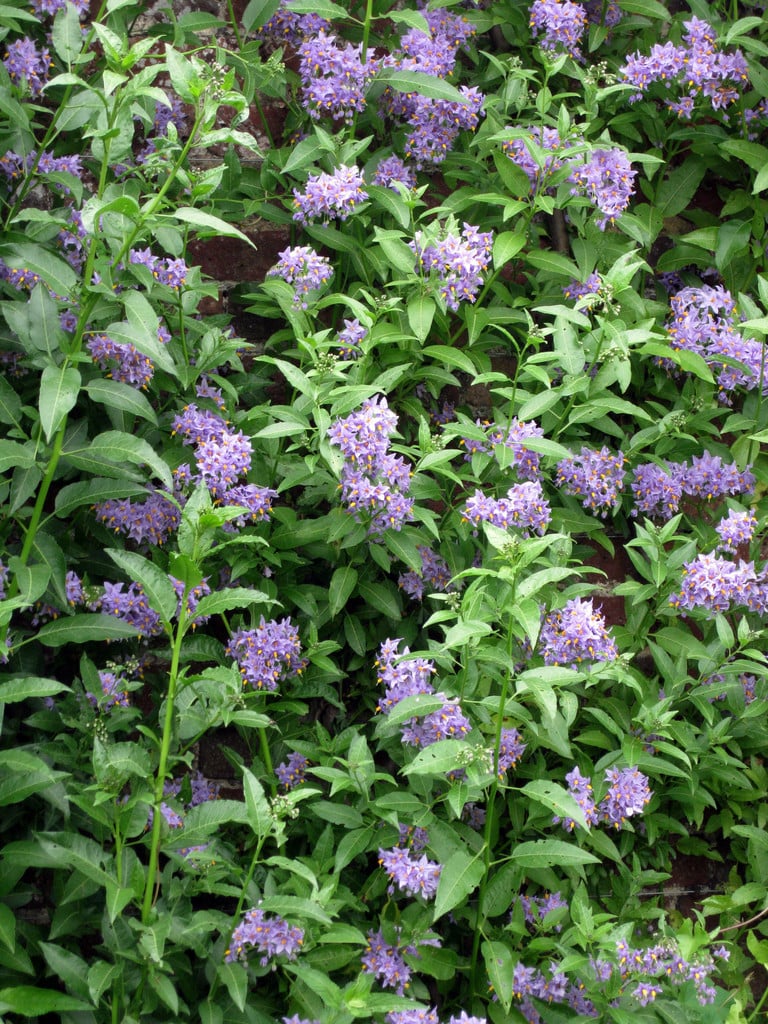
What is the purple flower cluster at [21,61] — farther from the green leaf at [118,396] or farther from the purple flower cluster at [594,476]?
the purple flower cluster at [594,476]

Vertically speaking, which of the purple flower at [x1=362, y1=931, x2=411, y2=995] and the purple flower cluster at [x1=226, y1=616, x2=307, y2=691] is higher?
the purple flower cluster at [x1=226, y1=616, x2=307, y2=691]

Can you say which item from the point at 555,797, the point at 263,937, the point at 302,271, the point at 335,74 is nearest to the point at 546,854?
the point at 555,797

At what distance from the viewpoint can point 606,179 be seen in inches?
112

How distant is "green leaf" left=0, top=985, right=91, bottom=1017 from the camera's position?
6.11 feet

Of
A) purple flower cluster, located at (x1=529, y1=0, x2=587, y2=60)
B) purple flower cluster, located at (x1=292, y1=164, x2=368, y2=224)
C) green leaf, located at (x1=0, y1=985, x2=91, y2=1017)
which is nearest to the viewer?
green leaf, located at (x1=0, y1=985, x2=91, y2=1017)

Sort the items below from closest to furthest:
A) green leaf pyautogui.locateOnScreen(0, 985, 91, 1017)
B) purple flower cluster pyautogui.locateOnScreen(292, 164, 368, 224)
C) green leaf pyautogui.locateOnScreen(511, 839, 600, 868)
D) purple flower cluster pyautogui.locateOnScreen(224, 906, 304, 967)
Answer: green leaf pyautogui.locateOnScreen(0, 985, 91, 1017) < purple flower cluster pyautogui.locateOnScreen(224, 906, 304, 967) < green leaf pyautogui.locateOnScreen(511, 839, 600, 868) < purple flower cluster pyautogui.locateOnScreen(292, 164, 368, 224)

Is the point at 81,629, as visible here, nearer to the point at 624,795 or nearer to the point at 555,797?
the point at 555,797

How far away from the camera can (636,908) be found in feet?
8.81

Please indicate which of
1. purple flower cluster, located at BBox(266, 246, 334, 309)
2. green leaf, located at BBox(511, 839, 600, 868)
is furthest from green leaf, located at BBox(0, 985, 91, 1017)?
purple flower cluster, located at BBox(266, 246, 334, 309)

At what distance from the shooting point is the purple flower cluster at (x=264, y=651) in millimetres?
2393

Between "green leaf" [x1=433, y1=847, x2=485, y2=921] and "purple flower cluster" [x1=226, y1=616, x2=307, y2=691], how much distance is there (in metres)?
0.52

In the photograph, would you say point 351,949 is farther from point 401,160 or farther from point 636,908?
point 401,160

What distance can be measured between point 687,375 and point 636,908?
1.35m

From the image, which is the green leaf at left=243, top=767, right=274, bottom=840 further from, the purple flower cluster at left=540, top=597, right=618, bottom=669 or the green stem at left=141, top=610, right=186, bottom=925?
the purple flower cluster at left=540, top=597, right=618, bottom=669
